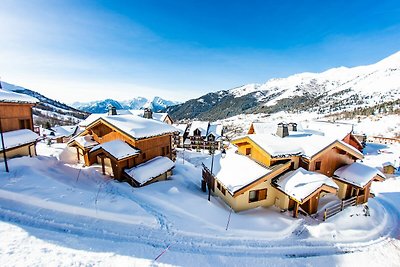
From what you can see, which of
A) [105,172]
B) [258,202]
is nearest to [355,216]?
[258,202]

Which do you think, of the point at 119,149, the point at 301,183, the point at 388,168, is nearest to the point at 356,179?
the point at 301,183

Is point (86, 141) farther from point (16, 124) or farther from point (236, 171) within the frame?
point (236, 171)

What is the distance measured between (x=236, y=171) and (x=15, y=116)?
22145 mm

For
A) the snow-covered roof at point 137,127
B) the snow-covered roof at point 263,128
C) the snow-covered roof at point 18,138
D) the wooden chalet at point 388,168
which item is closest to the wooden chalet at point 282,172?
the snow-covered roof at point 137,127

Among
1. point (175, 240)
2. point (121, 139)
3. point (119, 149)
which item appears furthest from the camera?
point (121, 139)

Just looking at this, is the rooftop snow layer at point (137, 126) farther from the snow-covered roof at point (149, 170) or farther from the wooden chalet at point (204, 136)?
the wooden chalet at point (204, 136)

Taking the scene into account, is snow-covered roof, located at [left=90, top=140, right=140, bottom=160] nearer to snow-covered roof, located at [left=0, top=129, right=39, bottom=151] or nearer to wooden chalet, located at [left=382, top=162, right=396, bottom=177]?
snow-covered roof, located at [left=0, top=129, right=39, bottom=151]

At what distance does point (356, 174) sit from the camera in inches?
738

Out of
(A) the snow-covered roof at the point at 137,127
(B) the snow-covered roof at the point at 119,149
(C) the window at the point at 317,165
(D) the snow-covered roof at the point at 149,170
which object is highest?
(A) the snow-covered roof at the point at 137,127

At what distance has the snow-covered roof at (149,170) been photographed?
60.5ft

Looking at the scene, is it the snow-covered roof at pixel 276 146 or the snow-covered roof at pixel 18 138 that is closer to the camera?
the snow-covered roof at pixel 18 138

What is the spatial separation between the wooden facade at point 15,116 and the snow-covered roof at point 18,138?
64 centimetres

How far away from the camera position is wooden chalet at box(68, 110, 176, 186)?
61.9 ft

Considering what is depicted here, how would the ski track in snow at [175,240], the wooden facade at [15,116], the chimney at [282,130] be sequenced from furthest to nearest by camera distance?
the chimney at [282,130] < the wooden facade at [15,116] < the ski track in snow at [175,240]
